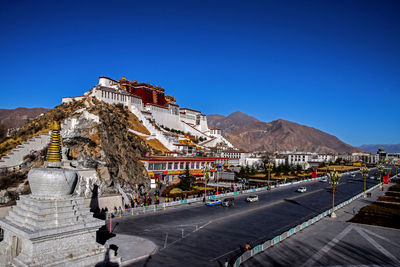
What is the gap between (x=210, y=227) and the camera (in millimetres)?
31406

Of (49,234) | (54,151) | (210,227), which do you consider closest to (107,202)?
(210,227)

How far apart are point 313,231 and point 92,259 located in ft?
71.0

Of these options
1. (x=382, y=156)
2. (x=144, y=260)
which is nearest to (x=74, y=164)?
(x=144, y=260)

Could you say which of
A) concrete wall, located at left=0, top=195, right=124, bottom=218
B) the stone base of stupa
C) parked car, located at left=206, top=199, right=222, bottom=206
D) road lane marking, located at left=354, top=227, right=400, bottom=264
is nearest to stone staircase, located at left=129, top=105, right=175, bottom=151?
parked car, located at left=206, top=199, right=222, bottom=206

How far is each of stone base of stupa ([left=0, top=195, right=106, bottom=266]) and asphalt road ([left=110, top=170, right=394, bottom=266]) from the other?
4.36m

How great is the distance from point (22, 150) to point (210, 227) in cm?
2910

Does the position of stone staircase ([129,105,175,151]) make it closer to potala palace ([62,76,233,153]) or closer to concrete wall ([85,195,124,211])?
potala palace ([62,76,233,153])

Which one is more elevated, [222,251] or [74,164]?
[74,164]

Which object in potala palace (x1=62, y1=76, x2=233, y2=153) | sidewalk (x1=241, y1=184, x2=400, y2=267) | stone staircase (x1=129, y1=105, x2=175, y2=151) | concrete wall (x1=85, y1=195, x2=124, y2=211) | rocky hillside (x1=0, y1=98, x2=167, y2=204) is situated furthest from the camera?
potala palace (x1=62, y1=76, x2=233, y2=153)

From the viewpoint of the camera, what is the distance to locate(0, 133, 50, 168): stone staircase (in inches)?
1624

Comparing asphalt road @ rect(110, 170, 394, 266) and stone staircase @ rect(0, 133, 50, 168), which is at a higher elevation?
stone staircase @ rect(0, 133, 50, 168)

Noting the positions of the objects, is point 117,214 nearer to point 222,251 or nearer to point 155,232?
point 155,232

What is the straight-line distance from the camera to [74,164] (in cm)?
3691

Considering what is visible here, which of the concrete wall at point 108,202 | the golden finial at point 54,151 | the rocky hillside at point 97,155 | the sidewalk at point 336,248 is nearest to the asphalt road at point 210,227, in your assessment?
the sidewalk at point 336,248
